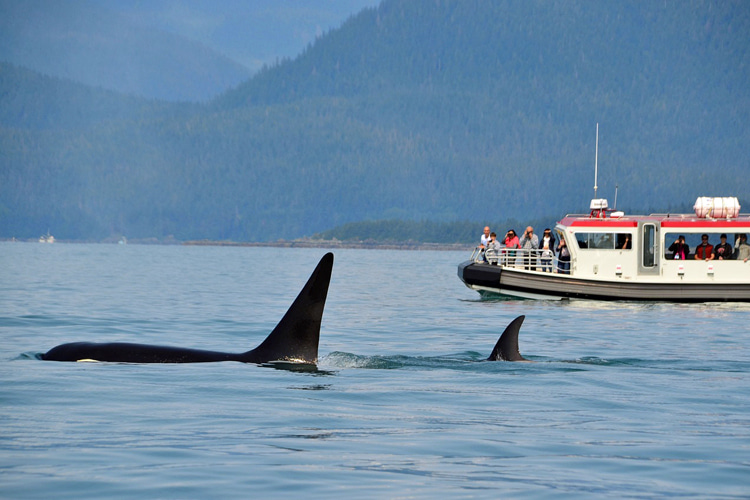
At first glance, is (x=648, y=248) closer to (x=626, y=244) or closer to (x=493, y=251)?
(x=626, y=244)

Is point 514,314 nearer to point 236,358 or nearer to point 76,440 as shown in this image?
point 236,358

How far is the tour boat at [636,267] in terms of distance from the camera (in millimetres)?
33500

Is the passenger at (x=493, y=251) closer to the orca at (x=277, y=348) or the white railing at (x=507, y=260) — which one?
the white railing at (x=507, y=260)

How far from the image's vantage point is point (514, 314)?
29.5 meters

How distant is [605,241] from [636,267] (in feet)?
4.15

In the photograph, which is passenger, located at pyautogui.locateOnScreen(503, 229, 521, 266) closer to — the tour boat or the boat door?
the tour boat

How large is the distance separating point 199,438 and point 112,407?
203 centimetres

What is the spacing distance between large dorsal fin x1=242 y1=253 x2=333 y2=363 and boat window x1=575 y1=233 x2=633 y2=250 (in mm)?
21832

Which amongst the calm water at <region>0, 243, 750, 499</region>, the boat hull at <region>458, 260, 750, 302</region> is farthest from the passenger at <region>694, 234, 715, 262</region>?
the calm water at <region>0, 243, 750, 499</region>

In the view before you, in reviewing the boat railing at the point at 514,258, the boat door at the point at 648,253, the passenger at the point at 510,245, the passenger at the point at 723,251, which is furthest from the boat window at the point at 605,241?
the passenger at the point at 723,251

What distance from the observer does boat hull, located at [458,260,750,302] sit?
3331 cm

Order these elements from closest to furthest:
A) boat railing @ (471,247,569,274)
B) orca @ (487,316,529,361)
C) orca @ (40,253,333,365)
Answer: orca @ (40,253,333,365) → orca @ (487,316,529,361) → boat railing @ (471,247,569,274)

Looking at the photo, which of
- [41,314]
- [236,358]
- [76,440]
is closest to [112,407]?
[76,440]

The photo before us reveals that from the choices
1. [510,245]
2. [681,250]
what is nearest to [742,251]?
[681,250]
